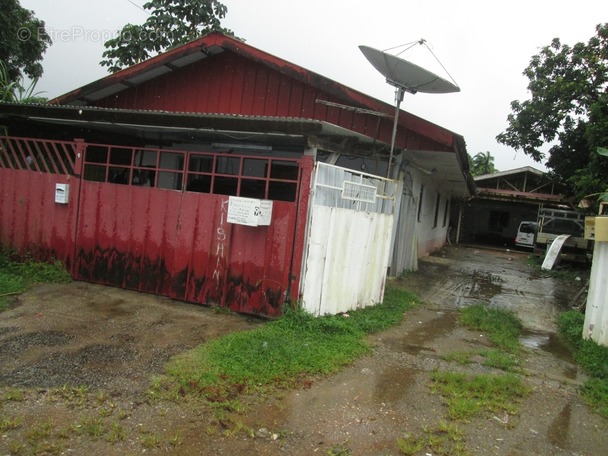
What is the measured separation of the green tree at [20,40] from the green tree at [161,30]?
3.13 metres

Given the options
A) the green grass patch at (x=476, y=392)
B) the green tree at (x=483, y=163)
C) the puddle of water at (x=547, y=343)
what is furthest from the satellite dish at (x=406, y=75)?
the green tree at (x=483, y=163)

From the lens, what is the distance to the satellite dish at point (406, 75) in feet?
20.9

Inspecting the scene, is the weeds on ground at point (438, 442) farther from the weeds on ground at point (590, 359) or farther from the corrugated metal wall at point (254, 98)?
the corrugated metal wall at point (254, 98)

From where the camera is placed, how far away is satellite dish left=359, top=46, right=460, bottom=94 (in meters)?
6.38

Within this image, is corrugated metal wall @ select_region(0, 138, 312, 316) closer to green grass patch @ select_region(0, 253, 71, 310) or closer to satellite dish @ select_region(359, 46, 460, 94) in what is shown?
green grass patch @ select_region(0, 253, 71, 310)

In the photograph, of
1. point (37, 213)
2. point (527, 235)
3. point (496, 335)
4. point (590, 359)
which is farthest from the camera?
point (527, 235)

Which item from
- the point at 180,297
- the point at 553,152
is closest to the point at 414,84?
the point at 180,297

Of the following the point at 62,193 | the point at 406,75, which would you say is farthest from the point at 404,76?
the point at 62,193

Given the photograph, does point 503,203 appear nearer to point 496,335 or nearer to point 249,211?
point 496,335

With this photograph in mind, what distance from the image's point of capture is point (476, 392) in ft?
13.4

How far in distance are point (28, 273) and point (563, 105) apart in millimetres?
17730

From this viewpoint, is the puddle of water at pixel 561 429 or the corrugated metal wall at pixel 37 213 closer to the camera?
the puddle of water at pixel 561 429

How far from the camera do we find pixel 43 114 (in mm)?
7227

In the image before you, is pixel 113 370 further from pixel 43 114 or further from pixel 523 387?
pixel 43 114
